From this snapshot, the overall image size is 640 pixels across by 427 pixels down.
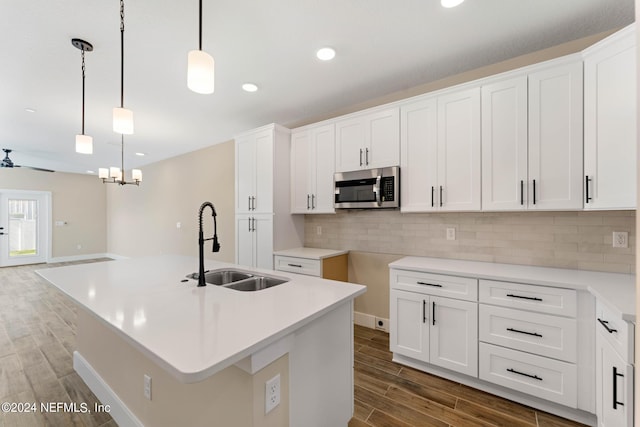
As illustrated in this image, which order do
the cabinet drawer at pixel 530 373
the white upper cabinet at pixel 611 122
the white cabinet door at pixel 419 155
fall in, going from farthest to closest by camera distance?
the white cabinet door at pixel 419 155
the cabinet drawer at pixel 530 373
the white upper cabinet at pixel 611 122

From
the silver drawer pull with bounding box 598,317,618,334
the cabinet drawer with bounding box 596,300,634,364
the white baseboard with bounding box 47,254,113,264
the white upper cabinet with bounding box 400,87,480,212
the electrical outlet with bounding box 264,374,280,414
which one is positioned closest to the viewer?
the electrical outlet with bounding box 264,374,280,414

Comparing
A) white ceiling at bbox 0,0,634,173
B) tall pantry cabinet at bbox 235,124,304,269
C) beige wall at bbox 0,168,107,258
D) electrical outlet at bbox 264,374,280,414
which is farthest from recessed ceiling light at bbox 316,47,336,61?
beige wall at bbox 0,168,107,258

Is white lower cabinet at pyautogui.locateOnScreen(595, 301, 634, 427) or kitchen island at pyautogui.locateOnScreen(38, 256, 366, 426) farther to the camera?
white lower cabinet at pyautogui.locateOnScreen(595, 301, 634, 427)

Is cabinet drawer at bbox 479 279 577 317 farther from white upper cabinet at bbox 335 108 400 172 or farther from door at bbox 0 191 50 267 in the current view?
door at bbox 0 191 50 267

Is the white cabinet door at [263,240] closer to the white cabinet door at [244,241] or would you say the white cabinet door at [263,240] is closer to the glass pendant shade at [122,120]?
the white cabinet door at [244,241]

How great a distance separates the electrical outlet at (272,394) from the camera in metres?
1.06

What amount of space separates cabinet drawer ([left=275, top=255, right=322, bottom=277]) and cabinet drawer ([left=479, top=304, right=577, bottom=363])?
1608mm

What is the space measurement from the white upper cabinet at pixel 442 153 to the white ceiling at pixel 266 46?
1.28ft

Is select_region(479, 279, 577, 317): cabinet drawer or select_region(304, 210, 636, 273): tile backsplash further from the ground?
select_region(304, 210, 636, 273): tile backsplash

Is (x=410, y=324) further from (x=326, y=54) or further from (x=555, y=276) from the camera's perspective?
(x=326, y=54)

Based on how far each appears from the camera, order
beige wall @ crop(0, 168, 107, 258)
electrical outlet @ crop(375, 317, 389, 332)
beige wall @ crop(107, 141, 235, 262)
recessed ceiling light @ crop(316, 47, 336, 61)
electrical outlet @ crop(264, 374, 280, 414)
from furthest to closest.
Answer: beige wall @ crop(0, 168, 107, 258) < beige wall @ crop(107, 141, 235, 262) < electrical outlet @ crop(375, 317, 389, 332) < recessed ceiling light @ crop(316, 47, 336, 61) < electrical outlet @ crop(264, 374, 280, 414)

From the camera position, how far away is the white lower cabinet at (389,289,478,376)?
2.07 meters

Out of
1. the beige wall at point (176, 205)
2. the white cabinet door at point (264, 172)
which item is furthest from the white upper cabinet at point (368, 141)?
the beige wall at point (176, 205)

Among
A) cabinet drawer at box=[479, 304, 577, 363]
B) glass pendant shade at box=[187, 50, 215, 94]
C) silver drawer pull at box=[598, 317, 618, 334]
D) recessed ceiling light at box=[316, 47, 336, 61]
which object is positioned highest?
recessed ceiling light at box=[316, 47, 336, 61]
